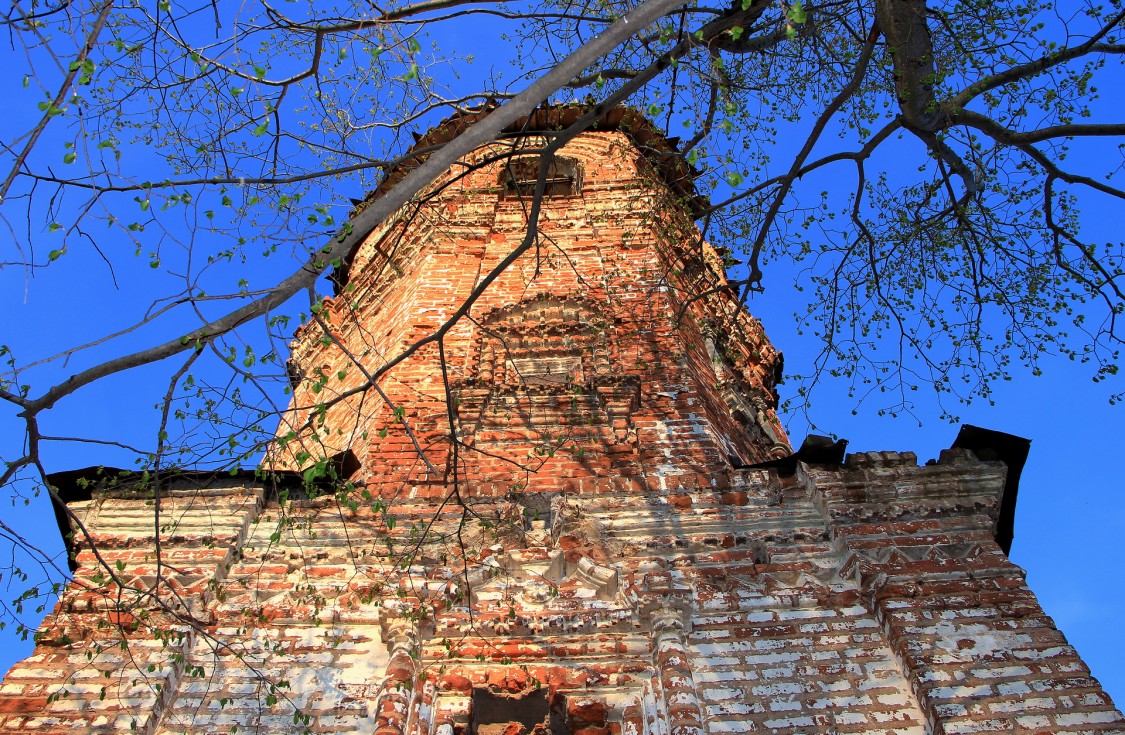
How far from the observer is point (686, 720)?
15.1ft

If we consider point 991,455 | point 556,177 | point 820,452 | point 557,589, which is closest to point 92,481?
point 557,589

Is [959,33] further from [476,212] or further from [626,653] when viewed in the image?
[476,212]

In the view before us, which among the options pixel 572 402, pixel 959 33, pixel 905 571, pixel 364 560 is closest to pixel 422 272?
pixel 572 402

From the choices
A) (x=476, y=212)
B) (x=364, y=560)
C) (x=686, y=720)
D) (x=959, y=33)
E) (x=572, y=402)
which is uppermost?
(x=476, y=212)

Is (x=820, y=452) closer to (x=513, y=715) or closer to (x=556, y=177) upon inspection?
(x=513, y=715)

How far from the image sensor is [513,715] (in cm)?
483

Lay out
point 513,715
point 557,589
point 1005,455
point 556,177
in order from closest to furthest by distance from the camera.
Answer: point 513,715 < point 557,589 < point 1005,455 < point 556,177

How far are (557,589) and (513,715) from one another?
861mm

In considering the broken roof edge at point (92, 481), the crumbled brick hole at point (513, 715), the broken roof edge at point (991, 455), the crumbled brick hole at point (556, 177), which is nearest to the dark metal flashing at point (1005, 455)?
the broken roof edge at point (991, 455)

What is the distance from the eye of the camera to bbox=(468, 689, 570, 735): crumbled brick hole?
4750mm

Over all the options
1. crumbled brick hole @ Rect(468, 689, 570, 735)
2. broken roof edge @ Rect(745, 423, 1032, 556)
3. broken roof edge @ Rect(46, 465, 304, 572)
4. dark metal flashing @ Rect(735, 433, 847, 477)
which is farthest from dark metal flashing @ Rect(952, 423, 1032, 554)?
broken roof edge @ Rect(46, 465, 304, 572)

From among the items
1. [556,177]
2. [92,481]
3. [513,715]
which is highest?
[556,177]

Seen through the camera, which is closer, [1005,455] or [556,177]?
[1005,455]

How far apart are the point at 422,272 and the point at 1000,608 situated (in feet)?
21.4
